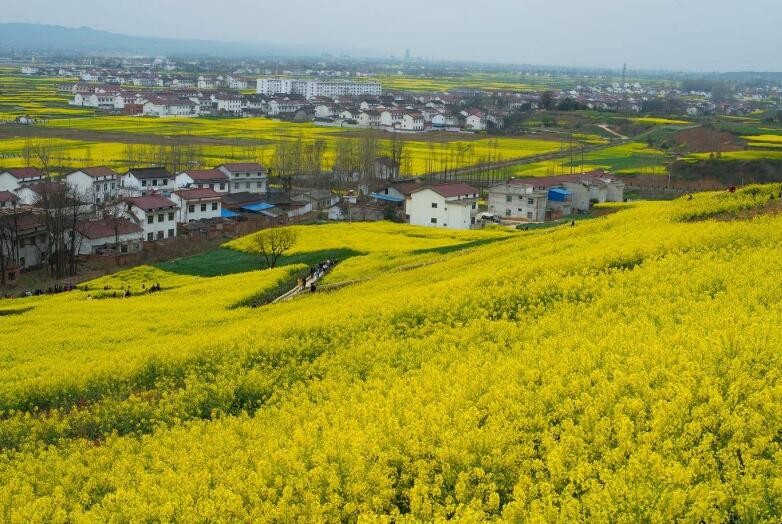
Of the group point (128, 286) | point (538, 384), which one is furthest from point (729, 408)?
point (128, 286)

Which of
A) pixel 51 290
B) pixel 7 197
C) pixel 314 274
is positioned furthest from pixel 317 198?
pixel 314 274

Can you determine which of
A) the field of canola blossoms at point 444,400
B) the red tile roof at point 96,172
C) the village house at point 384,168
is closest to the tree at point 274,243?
the field of canola blossoms at point 444,400

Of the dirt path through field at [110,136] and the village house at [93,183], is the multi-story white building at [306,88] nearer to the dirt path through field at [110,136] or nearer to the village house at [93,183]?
the dirt path through field at [110,136]

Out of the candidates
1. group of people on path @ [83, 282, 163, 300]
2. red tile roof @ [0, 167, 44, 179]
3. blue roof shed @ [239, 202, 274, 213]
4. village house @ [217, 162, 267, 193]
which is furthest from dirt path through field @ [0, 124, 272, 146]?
group of people on path @ [83, 282, 163, 300]

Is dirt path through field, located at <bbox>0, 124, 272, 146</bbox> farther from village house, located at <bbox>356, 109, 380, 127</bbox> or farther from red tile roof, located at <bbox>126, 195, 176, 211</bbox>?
red tile roof, located at <bbox>126, 195, 176, 211</bbox>

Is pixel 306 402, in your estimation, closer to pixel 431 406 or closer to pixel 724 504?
pixel 431 406

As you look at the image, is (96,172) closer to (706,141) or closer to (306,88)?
(706,141)

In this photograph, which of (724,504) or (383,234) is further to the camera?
(383,234)
